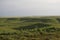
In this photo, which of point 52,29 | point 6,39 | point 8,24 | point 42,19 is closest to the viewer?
point 6,39

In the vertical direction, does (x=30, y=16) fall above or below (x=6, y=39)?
above

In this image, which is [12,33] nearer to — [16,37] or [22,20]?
[16,37]

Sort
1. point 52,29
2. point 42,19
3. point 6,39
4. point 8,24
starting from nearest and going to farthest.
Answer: point 6,39 → point 52,29 → point 8,24 → point 42,19

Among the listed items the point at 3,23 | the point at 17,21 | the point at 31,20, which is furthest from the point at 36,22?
the point at 3,23

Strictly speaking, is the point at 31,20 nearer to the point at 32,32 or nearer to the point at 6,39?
the point at 32,32

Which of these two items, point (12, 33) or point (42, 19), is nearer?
point (12, 33)

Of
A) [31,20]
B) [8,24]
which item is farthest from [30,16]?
[8,24]
